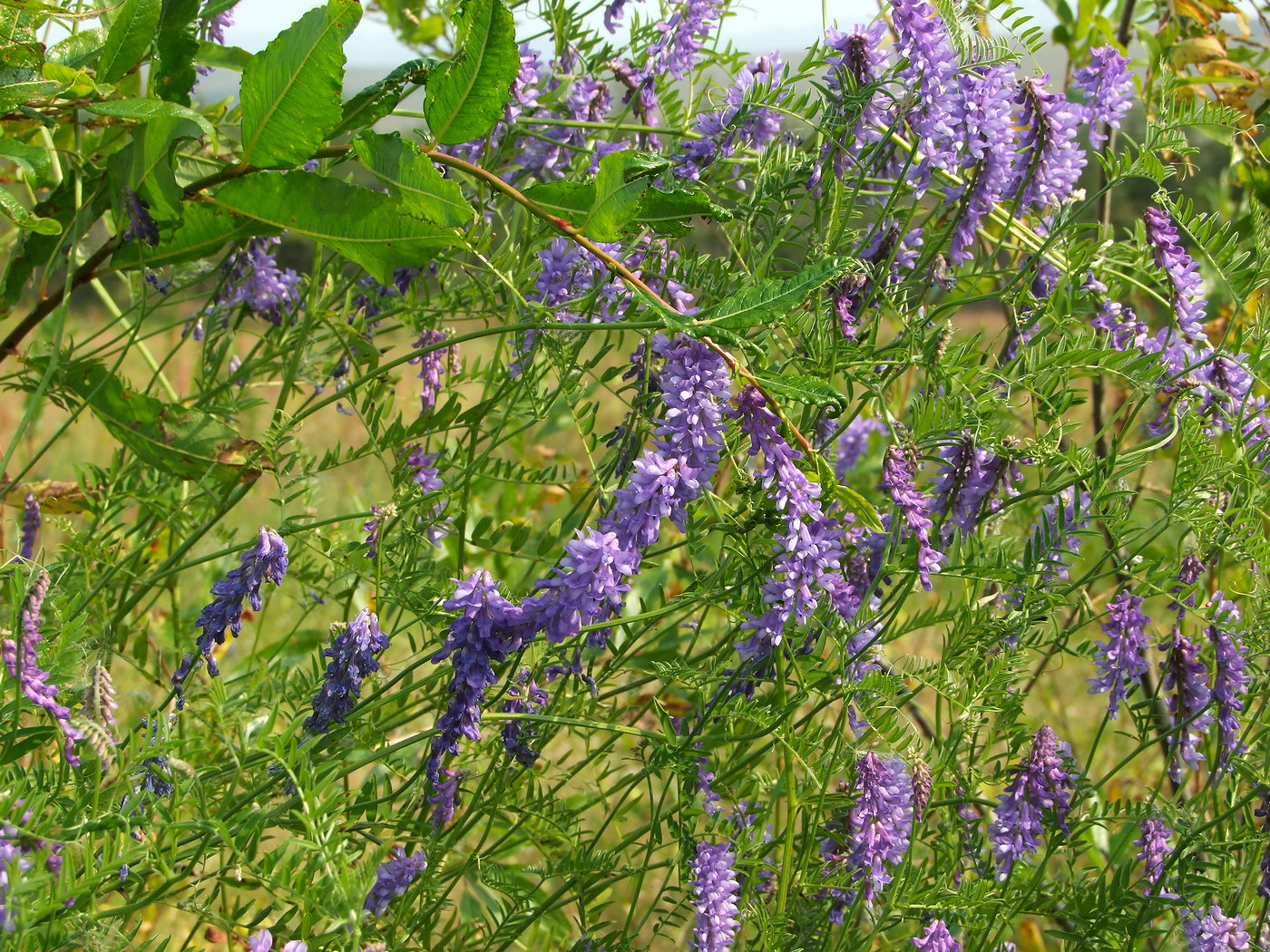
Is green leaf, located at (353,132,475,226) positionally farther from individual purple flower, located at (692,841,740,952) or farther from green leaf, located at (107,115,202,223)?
individual purple flower, located at (692,841,740,952)

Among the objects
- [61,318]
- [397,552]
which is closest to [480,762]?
[397,552]

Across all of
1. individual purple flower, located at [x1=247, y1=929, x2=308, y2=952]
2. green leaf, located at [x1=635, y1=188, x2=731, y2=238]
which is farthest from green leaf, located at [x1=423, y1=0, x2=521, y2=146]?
individual purple flower, located at [x1=247, y1=929, x2=308, y2=952]

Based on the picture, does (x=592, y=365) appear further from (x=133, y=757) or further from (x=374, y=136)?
(x=133, y=757)

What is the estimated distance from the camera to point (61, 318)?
112 centimetres

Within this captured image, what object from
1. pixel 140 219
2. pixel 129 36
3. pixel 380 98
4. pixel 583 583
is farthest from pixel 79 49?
pixel 583 583

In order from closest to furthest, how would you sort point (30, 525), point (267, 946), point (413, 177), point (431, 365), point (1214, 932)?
point (267, 946), point (413, 177), point (1214, 932), point (30, 525), point (431, 365)

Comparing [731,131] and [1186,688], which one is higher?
[731,131]

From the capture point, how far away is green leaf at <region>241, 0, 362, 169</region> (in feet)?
3.46

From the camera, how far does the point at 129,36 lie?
3.98ft

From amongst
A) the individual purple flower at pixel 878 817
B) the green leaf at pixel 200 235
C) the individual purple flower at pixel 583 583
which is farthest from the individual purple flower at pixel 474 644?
the green leaf at pixel 200 235

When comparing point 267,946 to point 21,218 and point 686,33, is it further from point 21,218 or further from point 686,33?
point 686,33

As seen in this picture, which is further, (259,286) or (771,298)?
(259,286)

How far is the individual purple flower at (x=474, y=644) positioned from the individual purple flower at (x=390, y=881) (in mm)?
275

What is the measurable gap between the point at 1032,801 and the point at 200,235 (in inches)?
42.2
